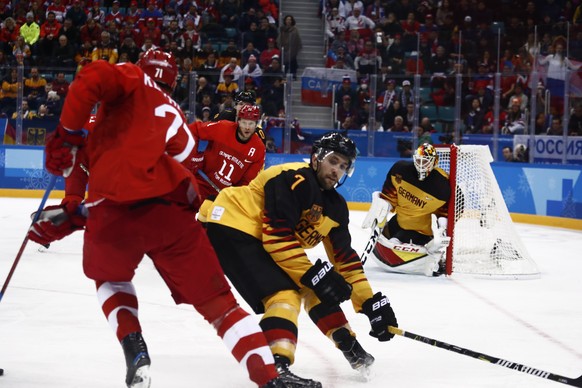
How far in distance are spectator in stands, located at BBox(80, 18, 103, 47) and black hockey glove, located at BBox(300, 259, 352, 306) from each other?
33.4 ft

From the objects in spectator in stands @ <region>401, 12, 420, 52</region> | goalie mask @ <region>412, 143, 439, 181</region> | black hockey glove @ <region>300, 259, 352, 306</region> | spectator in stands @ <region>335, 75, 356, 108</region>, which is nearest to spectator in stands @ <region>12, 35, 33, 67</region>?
spectator in stands @ <region>335, 75, 356, 108</region>

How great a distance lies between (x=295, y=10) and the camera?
48.8 ft

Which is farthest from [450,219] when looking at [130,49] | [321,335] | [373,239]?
[130,49]

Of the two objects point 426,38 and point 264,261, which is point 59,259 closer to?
point 264,261

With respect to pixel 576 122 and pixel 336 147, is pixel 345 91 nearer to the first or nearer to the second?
pixel 576 122

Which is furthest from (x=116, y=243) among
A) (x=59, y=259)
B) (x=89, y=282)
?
(x=59, y=259)

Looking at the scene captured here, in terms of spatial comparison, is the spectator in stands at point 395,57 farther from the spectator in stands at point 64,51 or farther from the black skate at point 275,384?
the black skate at point 275,384

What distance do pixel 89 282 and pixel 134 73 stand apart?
3.12 meters

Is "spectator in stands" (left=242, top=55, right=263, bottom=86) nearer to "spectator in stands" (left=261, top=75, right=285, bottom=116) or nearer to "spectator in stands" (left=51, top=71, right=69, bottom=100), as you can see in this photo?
"spectator in stands" (left=261, top=75, right=285, bottom=116)

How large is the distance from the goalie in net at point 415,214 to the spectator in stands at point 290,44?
592 cm

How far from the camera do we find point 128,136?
2.87m

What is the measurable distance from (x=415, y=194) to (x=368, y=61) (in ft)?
19.8

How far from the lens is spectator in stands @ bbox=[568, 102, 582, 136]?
31.7ft

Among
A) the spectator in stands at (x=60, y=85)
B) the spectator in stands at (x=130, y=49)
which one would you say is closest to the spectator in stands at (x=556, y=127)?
the spectator in stands at (x=60, y=85)
